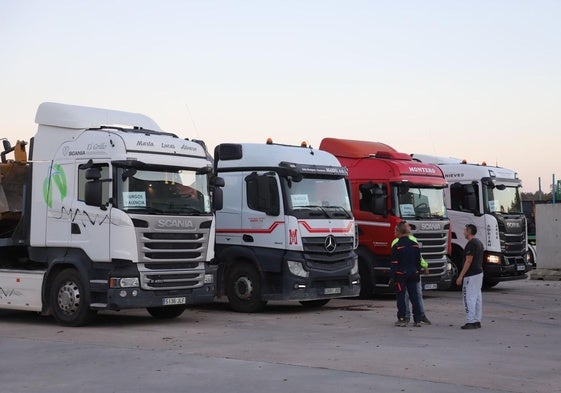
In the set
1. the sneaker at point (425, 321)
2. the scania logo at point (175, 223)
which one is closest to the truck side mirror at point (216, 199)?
the scania logo at point (175, 223)

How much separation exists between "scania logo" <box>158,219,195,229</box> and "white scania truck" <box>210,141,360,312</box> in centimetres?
247

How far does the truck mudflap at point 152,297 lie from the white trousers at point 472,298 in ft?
13.6

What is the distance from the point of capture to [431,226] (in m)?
20.5

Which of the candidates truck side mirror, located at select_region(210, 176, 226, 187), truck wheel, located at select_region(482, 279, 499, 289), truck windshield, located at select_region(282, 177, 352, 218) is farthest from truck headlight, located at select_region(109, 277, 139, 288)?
truck wheel, located at select_region(482, 279, 499, 289)

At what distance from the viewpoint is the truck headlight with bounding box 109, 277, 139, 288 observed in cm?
1434

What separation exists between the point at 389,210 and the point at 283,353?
892 centimetres

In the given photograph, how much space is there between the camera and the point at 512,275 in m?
23.0

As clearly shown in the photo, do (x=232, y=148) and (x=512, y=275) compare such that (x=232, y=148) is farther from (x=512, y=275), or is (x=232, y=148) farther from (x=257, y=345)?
(x=512, y=275)

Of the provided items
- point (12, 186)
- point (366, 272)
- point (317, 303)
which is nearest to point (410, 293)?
point (317, 303)

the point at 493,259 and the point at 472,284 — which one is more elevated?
the point at 493,259

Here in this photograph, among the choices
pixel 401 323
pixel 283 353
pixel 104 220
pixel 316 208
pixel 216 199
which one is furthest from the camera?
pixel 316 208

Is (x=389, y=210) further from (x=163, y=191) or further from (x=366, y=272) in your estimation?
(x=163, y=191)

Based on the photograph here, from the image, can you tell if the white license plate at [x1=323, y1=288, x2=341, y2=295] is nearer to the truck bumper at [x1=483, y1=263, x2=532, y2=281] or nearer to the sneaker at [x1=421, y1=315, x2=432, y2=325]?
the sneaker at [x1=421, y1=315, x2=432, y2=325]

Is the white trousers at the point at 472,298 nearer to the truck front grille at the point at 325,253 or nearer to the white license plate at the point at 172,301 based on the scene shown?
the truck front grille at the point at 325,253
